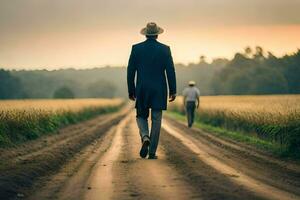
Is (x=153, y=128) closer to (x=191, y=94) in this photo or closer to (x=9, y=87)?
(x=191, y=94)

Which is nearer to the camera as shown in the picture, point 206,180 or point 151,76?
point 206,180

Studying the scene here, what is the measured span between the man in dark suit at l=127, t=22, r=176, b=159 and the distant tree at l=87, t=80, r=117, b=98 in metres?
157

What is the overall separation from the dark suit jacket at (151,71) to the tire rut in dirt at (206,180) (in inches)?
47.9

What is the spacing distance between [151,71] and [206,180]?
153 inches

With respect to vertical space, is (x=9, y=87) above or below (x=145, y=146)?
above

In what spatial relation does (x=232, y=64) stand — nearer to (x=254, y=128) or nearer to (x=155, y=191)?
(x=254, y=128)

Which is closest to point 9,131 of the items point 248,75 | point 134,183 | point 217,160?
point 217,160

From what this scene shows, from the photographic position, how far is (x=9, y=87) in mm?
91688

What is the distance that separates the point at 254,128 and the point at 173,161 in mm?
8815

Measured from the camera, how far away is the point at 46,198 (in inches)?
269

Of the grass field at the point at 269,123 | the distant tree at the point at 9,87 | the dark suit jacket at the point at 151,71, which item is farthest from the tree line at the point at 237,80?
the dark suit jacket at the point at 151,71

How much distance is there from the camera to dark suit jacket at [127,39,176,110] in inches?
442

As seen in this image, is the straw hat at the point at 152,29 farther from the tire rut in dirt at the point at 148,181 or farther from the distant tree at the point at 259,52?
the distant tree at the point at 259,52

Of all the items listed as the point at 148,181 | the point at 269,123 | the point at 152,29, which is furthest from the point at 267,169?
the point at 269,123
